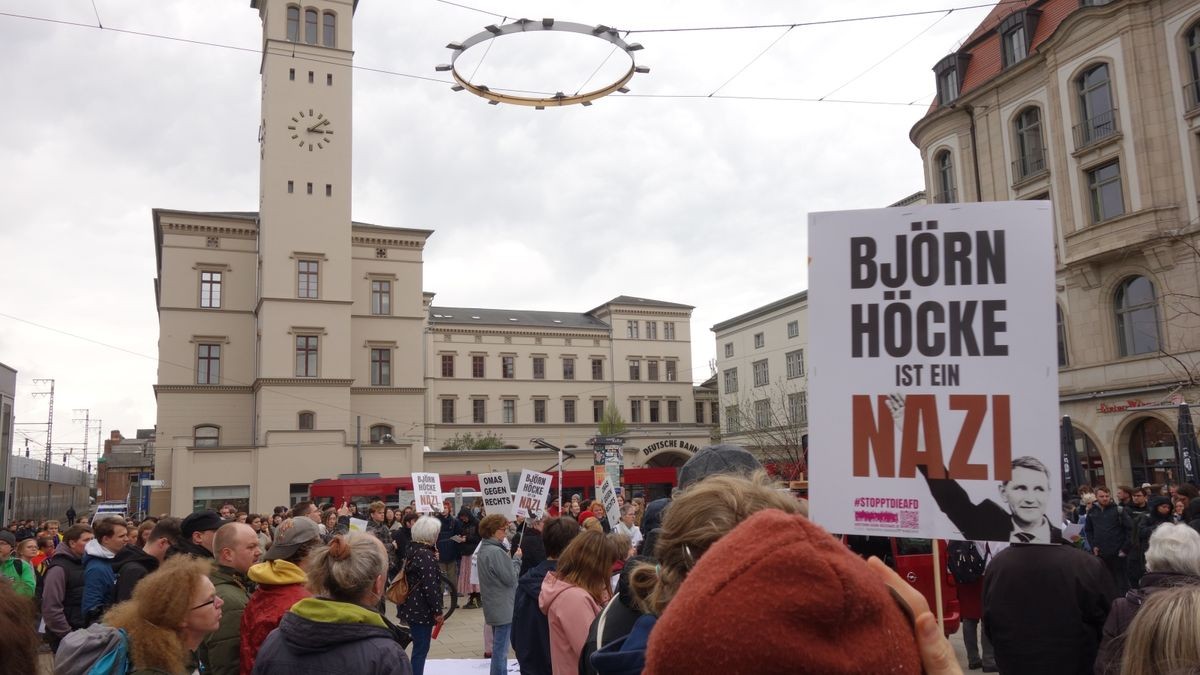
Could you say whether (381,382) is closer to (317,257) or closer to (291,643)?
(317,257)

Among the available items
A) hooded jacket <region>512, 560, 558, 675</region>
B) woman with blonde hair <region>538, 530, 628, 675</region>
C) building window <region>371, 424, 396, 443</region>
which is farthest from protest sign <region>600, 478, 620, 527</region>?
building window <region>371, 424, 396, 443</region>

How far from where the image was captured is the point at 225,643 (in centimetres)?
486

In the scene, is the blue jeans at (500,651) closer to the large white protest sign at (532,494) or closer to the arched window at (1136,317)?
the large white protest sign at (532,494)

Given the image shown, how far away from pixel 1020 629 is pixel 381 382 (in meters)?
46.1

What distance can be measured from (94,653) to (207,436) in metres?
45.4

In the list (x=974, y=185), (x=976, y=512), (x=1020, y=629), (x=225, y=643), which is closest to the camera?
(x=976, y=512)

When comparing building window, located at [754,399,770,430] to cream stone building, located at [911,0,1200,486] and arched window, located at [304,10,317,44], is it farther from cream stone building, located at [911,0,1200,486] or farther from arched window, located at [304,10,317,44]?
arched window, located at [304,10,317,44]

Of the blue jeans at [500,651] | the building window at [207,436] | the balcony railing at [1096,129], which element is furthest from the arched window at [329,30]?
the blue jeans at [500,651]

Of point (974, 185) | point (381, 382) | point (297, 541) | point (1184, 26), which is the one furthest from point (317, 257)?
point (297, 541)

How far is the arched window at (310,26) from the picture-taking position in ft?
147

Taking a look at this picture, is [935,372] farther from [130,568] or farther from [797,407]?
[797,407]

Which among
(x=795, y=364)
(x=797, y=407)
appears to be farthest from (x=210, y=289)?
(x=795, y=364)

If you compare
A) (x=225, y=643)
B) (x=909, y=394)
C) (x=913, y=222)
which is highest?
(x=913, y=222)

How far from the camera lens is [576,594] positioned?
488 cm
